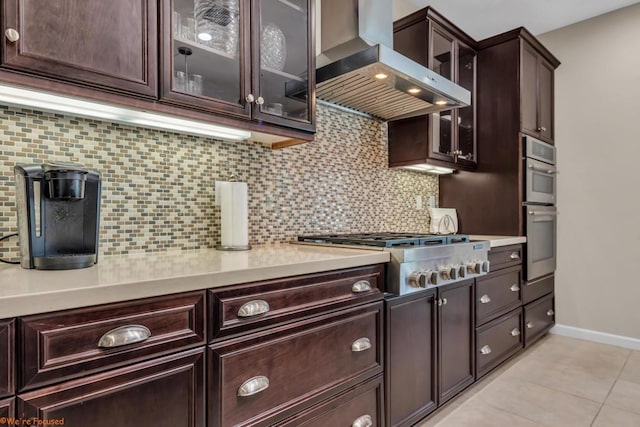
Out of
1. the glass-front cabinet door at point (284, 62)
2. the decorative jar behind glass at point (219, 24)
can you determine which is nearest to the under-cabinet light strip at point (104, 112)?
the glass-front cabinet door at point (284, 62)

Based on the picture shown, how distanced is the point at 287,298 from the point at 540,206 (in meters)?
2.60

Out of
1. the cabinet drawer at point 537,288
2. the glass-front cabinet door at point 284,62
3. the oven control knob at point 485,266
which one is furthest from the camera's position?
the cabinet drawer at point 537,288

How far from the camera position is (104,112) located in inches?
49.0

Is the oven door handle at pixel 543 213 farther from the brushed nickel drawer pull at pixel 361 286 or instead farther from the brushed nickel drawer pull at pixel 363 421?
the brushed nickel drawer pull at pixel 363 421

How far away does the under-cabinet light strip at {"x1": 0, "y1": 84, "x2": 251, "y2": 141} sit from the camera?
1080mm

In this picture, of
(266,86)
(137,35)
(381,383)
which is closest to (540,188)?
(381,383)

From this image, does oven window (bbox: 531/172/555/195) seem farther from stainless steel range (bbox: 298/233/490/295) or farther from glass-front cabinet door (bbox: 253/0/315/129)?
glass-front cabinet door (bbox: 253/0/315/129)

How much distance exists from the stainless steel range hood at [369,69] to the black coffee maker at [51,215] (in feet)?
4.10

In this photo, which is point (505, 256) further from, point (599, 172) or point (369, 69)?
point (369, 69)

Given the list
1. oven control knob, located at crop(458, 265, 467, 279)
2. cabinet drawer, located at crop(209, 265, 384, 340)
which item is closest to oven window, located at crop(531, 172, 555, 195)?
oven control knob, located at crop(458, 265, 467, 279)

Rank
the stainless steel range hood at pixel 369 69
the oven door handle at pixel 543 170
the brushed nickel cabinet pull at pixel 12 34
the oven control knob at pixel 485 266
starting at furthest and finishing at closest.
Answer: the oven door handle at pixel 543 170, the oven control knob at pixel 485 266, the stainless steel range hood at pixel 369 69, the brushed nickel cabinet pull at pixel 12 34

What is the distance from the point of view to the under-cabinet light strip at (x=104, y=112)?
1080mm

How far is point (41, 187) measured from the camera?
42.1 inches

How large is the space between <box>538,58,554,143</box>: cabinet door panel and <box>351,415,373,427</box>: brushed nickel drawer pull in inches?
105
